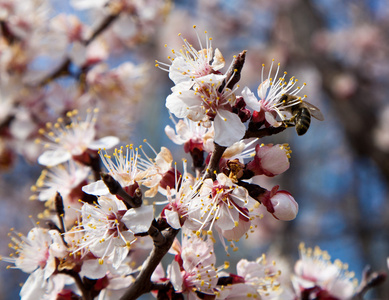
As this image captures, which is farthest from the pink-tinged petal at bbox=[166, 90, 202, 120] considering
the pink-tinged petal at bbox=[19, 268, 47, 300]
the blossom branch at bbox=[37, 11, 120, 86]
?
the blossom branch at bbox=[37, 11, 120, 86]

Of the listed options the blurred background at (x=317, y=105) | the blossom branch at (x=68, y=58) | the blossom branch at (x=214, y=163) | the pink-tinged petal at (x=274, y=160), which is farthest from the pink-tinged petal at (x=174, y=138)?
the blurred background at (x=317, y=105)

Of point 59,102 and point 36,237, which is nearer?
point 36,237

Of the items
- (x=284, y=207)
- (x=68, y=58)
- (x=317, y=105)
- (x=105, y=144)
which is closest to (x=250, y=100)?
(x=284, y=207)

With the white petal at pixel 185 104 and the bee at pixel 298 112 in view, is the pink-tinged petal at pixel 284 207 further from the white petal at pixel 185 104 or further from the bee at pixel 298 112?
the white petal at pixel 185 104

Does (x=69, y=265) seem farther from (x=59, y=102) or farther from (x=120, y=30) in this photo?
(x=120, y=30)

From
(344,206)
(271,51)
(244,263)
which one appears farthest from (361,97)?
(244,263)

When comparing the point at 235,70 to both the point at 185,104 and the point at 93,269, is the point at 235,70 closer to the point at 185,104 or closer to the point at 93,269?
the point at 185,104

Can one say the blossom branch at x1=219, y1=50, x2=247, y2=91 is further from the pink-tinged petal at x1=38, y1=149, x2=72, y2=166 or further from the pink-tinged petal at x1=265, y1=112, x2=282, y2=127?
the pink-tinged petal at x1=38, y1=149, x2=72, y2=166
